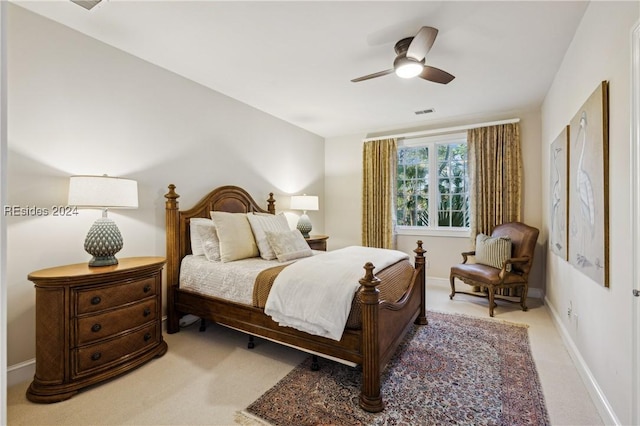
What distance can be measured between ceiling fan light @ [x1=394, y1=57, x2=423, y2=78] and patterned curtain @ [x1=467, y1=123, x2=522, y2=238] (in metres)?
2.36

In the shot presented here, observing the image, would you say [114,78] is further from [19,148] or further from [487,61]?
[487,61]

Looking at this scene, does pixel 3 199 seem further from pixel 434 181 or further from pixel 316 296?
pixel 434 181

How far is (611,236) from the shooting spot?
5.55ft

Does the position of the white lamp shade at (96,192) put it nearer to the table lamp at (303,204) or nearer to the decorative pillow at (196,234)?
the decorative pillow at (196,234)

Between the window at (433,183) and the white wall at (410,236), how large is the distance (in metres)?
0.24

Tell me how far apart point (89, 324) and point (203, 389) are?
90 cm

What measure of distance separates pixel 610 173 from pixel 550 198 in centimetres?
184

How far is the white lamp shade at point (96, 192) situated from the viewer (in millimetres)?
2163

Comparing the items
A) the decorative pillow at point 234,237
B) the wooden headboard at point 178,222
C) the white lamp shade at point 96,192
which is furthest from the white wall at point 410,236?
the white lamp shade at point 96,192

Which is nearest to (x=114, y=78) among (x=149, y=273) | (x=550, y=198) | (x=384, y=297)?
(x=149, y=273)

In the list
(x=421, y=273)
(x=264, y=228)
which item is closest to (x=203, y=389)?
(x=264, y=228)

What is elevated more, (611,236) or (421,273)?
(611,236)

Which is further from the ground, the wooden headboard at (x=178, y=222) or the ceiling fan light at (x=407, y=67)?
the ceiling fan light at (x=407, y=67)

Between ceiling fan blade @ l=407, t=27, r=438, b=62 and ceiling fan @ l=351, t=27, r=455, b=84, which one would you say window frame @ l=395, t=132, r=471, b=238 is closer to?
ceiling fan @ l=351, t=27, r=455, b=84
